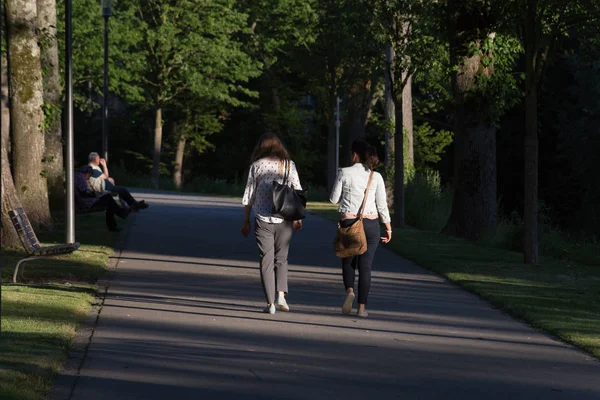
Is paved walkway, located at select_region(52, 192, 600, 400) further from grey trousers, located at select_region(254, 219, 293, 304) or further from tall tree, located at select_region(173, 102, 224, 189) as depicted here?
tall tree, located at select_region(173, 102, 224, 189)

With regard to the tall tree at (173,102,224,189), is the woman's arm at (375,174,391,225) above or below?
below

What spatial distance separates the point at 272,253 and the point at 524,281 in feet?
15.7

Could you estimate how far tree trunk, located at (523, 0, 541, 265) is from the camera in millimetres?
17875

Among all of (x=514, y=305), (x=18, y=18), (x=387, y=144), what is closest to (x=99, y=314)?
(x=514, y=305)

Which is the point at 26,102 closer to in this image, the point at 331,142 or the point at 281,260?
the point at 281,260

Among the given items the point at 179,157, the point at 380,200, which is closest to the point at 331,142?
the point at 179,157

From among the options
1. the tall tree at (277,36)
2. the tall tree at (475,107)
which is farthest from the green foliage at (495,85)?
the tall tree at (277,36)

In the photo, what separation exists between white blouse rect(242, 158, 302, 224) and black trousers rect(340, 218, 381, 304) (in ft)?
2.36

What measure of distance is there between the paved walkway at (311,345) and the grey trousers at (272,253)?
11.3 inches

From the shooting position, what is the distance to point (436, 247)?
21.2 meters

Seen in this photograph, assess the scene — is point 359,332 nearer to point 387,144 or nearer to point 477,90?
point 477,90

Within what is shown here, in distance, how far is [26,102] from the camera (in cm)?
2059

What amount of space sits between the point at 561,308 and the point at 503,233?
1059 centimetres

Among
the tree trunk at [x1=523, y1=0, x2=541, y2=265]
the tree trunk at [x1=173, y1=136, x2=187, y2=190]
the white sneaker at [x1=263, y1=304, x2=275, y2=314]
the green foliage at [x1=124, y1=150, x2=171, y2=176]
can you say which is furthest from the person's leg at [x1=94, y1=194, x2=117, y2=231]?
the green foliage at [x1=124, y1=150, x2=171, y2=176]
